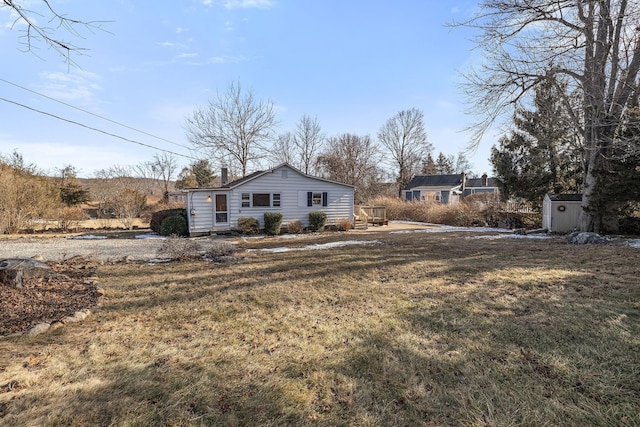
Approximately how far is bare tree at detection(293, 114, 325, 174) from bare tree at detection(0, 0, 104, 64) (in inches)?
1308

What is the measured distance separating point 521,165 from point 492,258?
12144 mm

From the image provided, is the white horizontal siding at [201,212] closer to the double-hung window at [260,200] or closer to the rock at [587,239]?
the double-hung window at [260,200]

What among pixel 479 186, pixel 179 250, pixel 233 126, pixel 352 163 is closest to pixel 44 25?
pixel 179 250

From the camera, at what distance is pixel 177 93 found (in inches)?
→ 656

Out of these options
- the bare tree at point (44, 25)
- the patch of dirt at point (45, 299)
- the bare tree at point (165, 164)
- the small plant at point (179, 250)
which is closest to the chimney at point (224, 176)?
the small plant at point (179, 250)

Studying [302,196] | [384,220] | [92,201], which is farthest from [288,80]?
[92,201]

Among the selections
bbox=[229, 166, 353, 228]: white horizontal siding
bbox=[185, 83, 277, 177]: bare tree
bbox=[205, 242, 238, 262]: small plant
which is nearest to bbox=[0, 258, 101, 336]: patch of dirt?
bbox=[205, 242, 238, 262]: small plant

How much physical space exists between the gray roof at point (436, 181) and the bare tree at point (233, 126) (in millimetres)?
21747

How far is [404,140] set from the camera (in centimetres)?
3884

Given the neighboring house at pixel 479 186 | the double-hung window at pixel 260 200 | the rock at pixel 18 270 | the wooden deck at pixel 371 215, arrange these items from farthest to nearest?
the neighboring house at pixel 479 186
the wooden deck at pixel 371 215
the double-hung window at pixel 260 200
the rock at pixel 18 270

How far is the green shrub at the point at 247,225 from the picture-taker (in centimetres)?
1496

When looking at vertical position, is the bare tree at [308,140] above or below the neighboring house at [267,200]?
above

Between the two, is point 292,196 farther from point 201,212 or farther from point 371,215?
point 371,215

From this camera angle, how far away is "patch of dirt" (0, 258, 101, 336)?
3842mm
